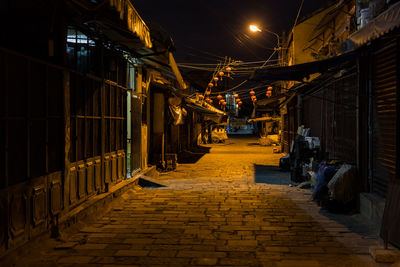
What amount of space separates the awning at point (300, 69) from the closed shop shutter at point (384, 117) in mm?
688

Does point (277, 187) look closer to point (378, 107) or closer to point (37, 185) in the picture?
point (378, 107)

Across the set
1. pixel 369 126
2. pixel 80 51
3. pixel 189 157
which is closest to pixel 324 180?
pixel 369 126

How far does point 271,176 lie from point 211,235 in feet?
26.8

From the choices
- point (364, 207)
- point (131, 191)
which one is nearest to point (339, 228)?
point (364, 207)

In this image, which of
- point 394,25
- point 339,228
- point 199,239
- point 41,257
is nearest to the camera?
point 394,25

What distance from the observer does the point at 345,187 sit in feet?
24.0

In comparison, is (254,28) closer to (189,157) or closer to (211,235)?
(189,157)

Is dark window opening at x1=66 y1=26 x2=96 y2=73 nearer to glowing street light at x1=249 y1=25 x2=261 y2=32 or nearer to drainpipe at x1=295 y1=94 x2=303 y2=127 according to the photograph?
drainpipe at x1=295 y1=94 x2=303 y2=127

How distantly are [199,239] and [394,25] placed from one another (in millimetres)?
4642

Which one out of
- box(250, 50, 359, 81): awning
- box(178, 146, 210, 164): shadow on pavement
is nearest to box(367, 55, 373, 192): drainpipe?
box(250, 50, 359, 81): awning

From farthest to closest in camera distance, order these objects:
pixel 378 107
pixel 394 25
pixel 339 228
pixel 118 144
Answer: pixel 118 144 → pixel 378 107 → pixel 339 228 → pixel 394 25

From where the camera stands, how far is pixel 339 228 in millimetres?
6355

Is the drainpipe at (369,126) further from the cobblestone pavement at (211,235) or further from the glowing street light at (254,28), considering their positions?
the glowing street light at (254,28)

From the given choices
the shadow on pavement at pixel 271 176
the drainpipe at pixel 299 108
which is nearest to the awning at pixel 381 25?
the shadow on pavement at pixel 271 176
